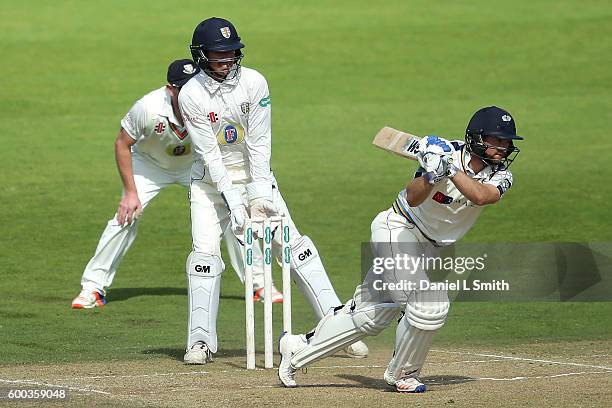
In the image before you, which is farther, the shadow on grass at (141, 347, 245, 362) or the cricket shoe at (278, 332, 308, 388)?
the shadow on grass at (141, 347, 245, 362)

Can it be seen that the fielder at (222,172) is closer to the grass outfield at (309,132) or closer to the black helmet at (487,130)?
the grass outfield at (309,132)

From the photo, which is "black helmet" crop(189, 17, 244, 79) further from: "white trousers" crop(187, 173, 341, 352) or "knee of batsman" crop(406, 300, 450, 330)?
"knee of batsman" crop(406, 300, 450, 330)

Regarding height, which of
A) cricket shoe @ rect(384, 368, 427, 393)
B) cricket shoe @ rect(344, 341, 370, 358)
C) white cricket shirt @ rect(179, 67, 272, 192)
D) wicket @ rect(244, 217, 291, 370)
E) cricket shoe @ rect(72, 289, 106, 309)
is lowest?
cricket shoe @ rect(384, 368, 427, 393)

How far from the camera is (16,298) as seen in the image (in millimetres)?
11344

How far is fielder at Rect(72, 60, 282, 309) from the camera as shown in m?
10.7

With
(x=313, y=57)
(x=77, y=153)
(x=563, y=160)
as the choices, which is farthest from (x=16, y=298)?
(x=313, y=57)

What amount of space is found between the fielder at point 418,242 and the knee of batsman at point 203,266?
1.19 metres

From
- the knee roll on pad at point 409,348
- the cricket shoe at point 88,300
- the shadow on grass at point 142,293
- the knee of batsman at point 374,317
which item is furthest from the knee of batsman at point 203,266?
the shadow on grass at point 142,293

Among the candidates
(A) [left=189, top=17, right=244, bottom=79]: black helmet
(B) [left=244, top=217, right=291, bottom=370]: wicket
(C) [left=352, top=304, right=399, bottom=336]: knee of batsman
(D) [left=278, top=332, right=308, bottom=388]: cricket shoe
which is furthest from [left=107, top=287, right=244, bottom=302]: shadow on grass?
(C) [left=352, top=304, right=399, bottom=336]: knee of batsman

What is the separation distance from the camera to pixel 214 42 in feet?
28.7

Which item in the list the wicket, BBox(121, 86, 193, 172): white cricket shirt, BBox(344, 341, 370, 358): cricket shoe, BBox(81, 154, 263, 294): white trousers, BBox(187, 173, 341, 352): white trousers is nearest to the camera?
the wicket

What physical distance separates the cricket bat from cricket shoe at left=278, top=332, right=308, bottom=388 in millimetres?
1258

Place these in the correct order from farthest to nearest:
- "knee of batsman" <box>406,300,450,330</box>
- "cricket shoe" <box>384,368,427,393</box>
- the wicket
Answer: the wicket
"cricket shoe" <box>384,368,427,393</box>
"knee of batsman" <box>406,300,450,330</box>

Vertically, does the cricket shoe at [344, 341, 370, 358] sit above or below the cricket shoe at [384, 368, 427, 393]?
above
